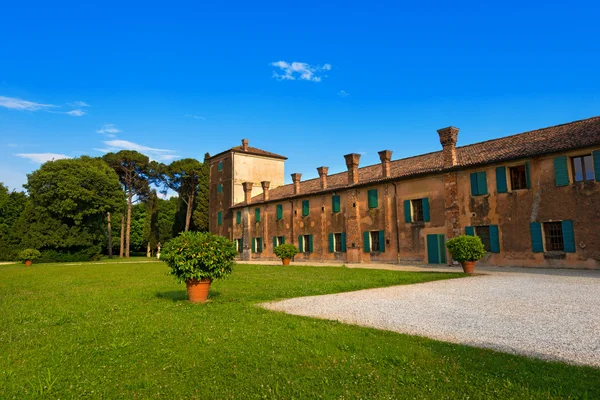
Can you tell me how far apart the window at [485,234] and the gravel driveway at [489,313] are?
813 centimetres

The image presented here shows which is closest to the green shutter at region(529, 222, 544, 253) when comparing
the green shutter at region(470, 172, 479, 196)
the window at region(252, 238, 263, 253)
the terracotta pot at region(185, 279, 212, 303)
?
the green shutter at region(470, 172, 479, 196)

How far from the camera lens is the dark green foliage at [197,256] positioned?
822 centimetres

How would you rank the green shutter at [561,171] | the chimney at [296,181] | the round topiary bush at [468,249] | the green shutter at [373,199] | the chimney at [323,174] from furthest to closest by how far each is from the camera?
1. the chimney at [296,181]
2. the chimney at [323,174]
3. the green shutter at [373,199]
4. the green shutter at [561,171]
5. the round topiary bush at [468,249]

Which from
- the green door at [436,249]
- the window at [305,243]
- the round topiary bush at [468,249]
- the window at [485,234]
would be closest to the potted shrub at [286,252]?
the window at [305,243]

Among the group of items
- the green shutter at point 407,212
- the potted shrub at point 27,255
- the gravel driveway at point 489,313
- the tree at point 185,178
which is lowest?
the gravel driveway at point 489,313

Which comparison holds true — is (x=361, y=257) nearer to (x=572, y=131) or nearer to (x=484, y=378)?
(x=572, y=131)

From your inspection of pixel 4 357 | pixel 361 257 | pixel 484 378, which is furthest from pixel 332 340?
pixel 361 257

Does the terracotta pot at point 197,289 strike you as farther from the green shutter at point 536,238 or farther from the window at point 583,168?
the window at point 583,168

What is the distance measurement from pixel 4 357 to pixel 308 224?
25788mm

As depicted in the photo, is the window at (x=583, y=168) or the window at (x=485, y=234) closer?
the window at (x=583, y=168)

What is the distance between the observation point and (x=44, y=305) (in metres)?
8.42

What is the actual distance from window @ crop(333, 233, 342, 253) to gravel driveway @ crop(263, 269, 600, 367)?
16.3 meters

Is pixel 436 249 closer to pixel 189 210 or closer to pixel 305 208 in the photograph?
pixel 305 208

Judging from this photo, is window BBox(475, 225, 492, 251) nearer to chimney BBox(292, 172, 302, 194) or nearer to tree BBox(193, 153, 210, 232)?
chimney BBox(292, 172, 302, 194)
